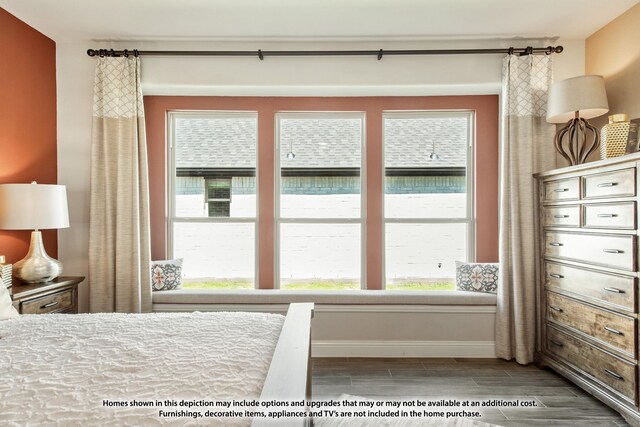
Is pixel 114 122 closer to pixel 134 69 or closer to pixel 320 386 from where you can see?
pixel 134 69

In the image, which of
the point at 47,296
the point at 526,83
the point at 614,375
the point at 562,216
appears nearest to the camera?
the point at 614,375

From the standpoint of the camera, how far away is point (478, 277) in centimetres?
347

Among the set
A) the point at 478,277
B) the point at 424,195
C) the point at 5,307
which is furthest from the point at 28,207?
the point at 478,277

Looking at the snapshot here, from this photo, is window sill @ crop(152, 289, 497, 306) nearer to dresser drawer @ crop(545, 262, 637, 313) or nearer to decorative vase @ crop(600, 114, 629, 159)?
dresser drawer @ crop(545, 262, 637, 313)

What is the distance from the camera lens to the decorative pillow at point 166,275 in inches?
136

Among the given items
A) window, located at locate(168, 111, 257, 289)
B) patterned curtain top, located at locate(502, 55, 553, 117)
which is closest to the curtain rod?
patterned curtain top, located at locate(502, 55, 553, 117)

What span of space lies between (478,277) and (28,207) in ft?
11.9

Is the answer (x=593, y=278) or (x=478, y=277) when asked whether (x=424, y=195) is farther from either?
(x=593, y=278)

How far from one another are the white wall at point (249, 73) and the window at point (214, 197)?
46 cm

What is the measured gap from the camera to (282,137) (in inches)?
→ 147

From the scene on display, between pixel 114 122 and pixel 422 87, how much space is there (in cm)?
274

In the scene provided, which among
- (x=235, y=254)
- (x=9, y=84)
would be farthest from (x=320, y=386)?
(x=9, y=84)

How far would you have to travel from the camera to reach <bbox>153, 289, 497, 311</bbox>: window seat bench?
333cm

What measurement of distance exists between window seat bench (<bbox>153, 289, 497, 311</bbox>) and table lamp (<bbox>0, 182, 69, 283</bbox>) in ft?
2.93
